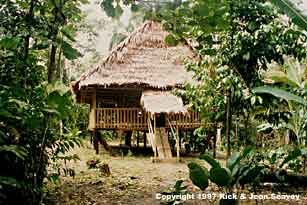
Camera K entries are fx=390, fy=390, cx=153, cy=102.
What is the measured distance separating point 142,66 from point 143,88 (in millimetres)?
703

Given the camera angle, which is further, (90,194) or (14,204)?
(90,194)

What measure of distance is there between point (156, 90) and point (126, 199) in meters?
→ 6.72

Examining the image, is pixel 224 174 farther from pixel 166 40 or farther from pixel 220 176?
pixel 166 40

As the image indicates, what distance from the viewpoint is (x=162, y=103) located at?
1034 centimetres

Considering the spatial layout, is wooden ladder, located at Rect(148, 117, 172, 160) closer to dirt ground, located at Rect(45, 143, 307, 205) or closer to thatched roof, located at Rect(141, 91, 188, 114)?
thatched roof, located at Rect(141, 91, 188, 114)

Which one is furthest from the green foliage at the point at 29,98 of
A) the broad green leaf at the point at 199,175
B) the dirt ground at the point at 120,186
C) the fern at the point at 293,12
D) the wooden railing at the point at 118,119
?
the wooden railing at the point at 118,119

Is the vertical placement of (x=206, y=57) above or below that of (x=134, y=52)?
below

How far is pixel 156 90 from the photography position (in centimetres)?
1169

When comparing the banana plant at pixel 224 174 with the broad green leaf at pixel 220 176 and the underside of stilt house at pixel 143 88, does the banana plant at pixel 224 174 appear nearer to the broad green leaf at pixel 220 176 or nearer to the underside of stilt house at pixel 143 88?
the broad green leaf at pixel 220 176

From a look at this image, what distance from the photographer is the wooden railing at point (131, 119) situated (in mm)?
10758

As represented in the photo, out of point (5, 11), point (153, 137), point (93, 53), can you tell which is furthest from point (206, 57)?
point (93, 53)

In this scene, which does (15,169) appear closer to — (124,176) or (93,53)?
(124,176)

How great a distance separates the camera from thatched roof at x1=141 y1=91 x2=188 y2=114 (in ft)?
32.7

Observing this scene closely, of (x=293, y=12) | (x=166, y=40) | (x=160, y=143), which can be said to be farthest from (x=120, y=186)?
(x=160, y=143)
